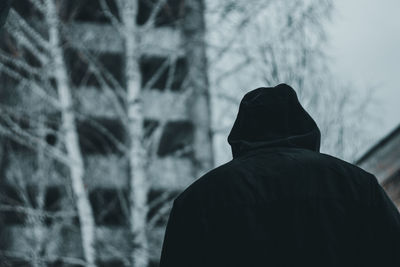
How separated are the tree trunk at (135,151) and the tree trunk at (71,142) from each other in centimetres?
67

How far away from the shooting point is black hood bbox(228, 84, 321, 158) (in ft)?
7.57

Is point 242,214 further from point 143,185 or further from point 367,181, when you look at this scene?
point 143,185

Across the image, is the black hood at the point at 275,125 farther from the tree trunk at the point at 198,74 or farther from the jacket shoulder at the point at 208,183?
the tree trunk at the point at 198,74

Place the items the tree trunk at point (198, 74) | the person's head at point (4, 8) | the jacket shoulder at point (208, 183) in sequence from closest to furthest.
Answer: the jacket shoulder at point (208, 183), the person's head at point (4, 8), the tree trunk at point (198, 74)

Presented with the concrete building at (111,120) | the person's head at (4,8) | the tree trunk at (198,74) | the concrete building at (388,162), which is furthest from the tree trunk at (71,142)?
the person's head at (4,8)

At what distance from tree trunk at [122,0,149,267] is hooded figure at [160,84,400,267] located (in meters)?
7.25

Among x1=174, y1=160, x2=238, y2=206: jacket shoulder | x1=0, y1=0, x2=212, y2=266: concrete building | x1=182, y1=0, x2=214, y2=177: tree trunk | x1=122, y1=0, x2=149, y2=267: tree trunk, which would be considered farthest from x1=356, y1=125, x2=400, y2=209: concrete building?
x1=174, y1=160, x2=238, y2=206: jacket shoulder

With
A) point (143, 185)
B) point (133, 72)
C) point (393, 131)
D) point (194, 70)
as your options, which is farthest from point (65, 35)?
point (393, 131)

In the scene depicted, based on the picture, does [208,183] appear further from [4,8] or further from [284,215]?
[4,8]

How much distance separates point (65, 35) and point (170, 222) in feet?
30.8

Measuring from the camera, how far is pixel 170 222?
7.58 feet

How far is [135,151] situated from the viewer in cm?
1006

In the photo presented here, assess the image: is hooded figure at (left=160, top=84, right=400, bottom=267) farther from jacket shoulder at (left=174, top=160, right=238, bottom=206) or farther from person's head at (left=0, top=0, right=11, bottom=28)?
person's head at (left=0, top=0, right=11, bottom=28)

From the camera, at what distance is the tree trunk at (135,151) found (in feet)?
31.3
